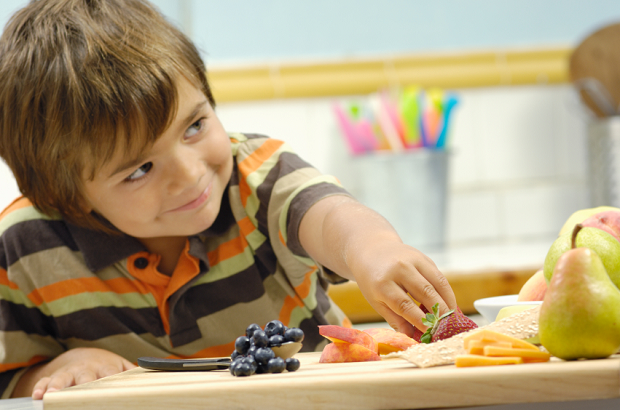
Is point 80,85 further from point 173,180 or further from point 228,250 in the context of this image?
point 228,250

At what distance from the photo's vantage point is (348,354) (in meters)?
0.52

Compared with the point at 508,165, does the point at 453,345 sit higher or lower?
higher

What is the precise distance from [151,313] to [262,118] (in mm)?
970

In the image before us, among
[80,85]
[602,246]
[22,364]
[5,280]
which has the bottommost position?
[22,364]

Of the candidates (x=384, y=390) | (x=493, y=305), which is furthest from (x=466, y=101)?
(x=384, y=390)

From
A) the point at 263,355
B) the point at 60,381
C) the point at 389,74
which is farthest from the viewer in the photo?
the point at 389,74

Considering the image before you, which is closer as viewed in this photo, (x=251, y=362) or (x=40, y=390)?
(x=251, y=362)

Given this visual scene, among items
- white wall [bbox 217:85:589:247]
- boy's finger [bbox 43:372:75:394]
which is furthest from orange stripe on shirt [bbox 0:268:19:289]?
white wall [bbox 217:85:589:247]

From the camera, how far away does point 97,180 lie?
2.55 ft

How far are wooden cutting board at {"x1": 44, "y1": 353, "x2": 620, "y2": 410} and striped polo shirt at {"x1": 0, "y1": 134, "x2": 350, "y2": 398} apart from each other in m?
0.45

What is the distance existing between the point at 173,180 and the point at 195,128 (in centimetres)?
8

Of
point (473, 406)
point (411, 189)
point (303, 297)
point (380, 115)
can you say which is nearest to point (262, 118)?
point (380, 115)

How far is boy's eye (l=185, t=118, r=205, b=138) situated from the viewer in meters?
0.78

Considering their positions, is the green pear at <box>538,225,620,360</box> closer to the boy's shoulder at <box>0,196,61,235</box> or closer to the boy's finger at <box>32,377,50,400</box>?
the boy's finger at <box>32,377,50,400</box>
